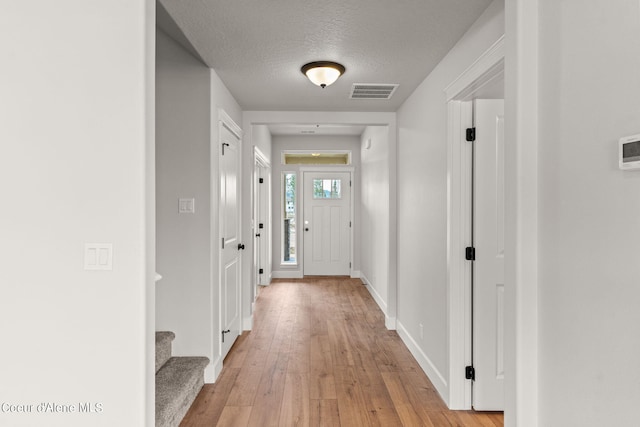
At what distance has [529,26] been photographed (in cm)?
147

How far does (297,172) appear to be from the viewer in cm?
716

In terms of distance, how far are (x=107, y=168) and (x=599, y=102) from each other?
166 centimetres

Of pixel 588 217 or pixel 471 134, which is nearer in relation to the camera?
pixel 588 217

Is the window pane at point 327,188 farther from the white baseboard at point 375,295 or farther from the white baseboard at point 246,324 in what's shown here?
the white baseboard at point 246,324

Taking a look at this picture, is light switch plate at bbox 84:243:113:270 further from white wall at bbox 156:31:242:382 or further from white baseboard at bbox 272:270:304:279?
white baseboard at bbox 272:270:304:279

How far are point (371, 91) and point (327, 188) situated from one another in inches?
148

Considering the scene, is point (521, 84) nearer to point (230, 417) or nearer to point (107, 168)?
point (107, 168)

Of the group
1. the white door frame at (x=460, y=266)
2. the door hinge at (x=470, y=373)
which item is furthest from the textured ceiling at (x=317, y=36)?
the door hinge at (x=470, y=373)

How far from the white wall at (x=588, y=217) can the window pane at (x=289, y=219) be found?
5.89 meters

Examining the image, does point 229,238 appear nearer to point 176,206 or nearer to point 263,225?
point 176,206

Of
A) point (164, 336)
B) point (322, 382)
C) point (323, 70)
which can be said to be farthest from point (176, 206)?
point (322, 382)

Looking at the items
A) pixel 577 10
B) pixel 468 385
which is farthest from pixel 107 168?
pixel 468 385

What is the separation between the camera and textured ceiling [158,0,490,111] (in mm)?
2082

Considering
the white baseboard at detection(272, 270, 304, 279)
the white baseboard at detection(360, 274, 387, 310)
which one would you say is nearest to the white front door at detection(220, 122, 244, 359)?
the white baseboard at detection(360, 274, 387, 310)
